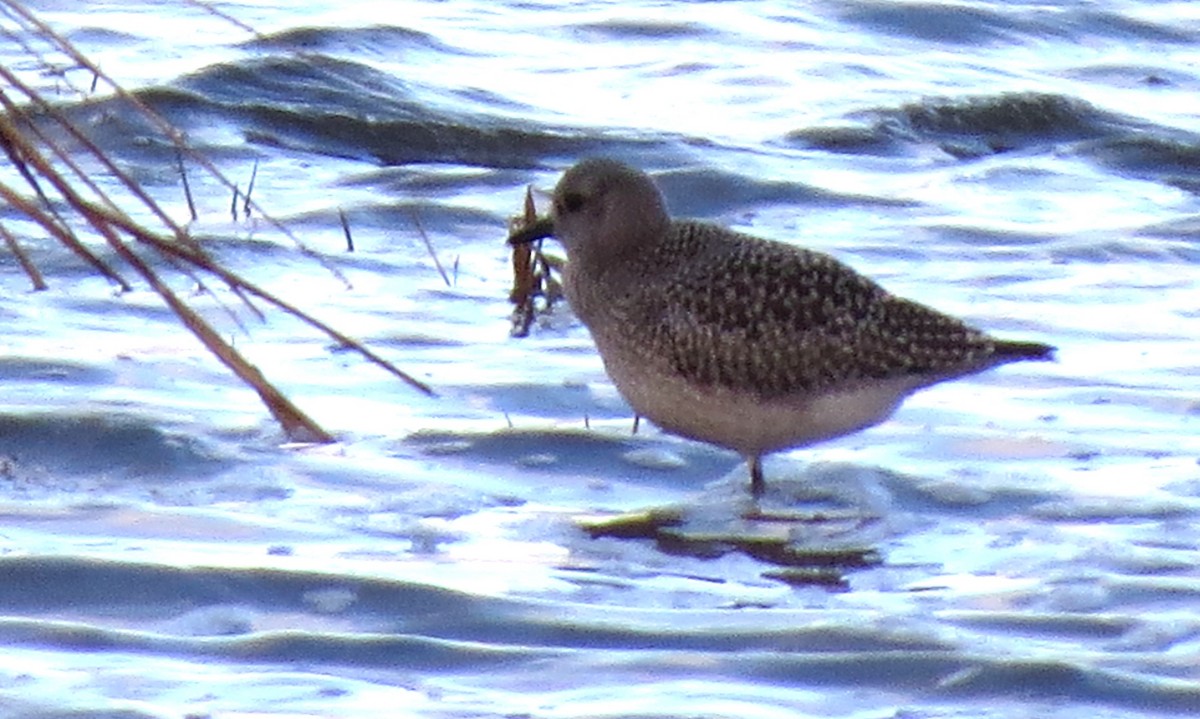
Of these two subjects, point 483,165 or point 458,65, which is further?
point 458,65

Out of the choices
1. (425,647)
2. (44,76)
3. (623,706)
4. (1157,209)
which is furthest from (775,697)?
(44,76)

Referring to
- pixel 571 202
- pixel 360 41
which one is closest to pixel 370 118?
pixel 360 41

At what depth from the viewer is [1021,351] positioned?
6656mm

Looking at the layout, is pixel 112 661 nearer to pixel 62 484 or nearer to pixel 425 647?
pixel 425 647

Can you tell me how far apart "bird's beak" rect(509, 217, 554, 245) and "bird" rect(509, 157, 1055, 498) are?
62 centimetres

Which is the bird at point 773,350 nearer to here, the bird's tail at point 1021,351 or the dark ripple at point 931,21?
the bird's tail at point 1021,351

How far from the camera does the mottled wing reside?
662 centimetres

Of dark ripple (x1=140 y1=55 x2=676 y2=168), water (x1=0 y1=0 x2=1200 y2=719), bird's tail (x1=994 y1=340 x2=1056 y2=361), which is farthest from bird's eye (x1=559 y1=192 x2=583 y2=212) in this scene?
dark ripple (x1=140 y1=55 x2=676 y2=168)

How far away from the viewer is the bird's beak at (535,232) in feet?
24.3

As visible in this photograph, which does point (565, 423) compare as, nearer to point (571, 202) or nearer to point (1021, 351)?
point (571, 202)

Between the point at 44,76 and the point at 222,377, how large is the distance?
403 centimetres


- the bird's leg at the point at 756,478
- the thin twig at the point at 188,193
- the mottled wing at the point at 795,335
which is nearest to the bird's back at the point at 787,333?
the mottled wing at the point at 795,335

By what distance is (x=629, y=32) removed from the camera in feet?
41.0

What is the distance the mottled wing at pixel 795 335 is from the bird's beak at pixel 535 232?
2.45 feet
